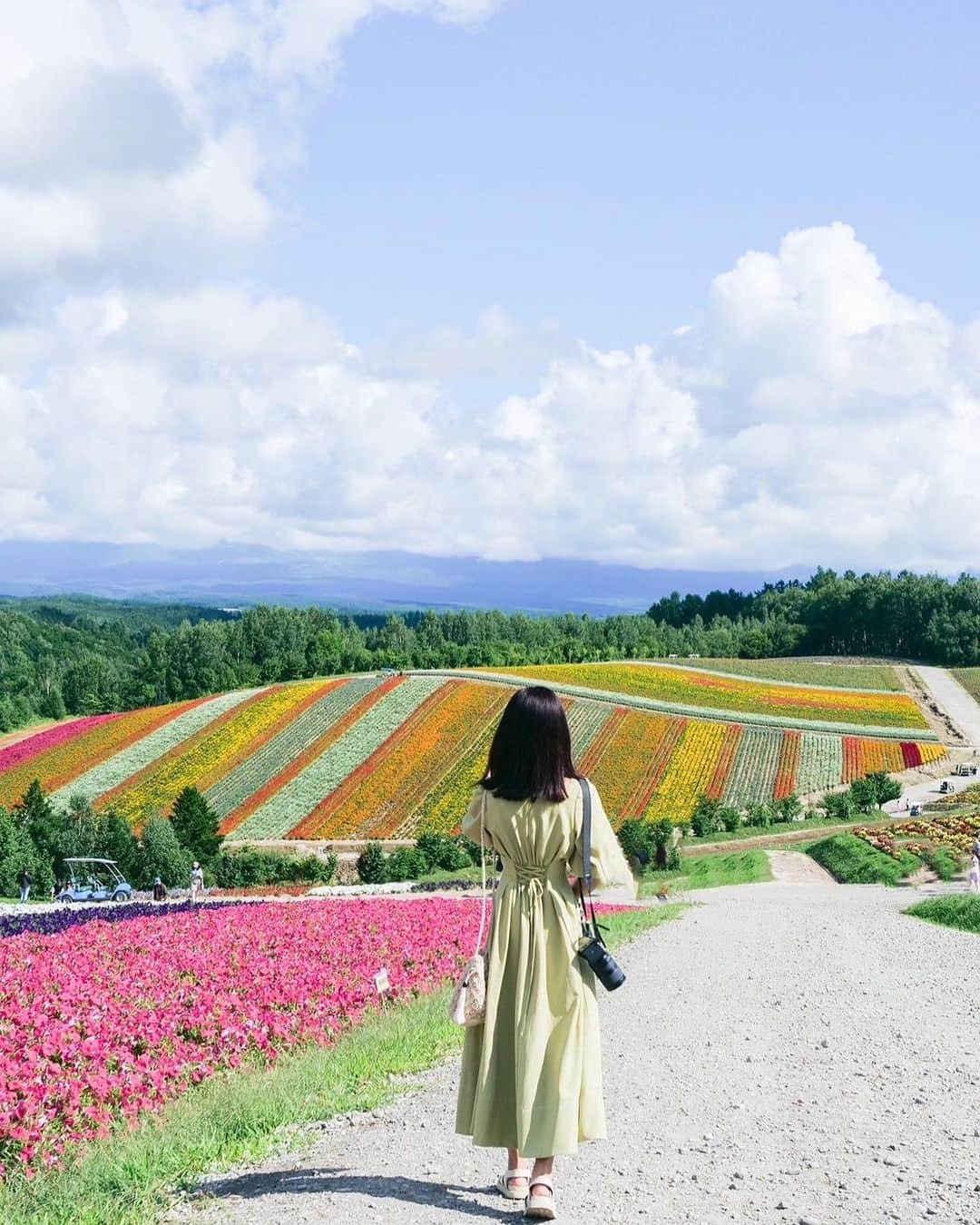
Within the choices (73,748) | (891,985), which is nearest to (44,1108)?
(891,985)

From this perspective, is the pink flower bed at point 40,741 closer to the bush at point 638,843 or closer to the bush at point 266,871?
the bush at point 266,871

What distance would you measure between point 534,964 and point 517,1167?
3.22ft

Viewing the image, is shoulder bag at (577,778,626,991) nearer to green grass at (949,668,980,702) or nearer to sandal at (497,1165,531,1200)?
sandal at (497,1165,531,1200)

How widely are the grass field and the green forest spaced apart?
15.9 m

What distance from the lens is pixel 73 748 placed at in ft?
207

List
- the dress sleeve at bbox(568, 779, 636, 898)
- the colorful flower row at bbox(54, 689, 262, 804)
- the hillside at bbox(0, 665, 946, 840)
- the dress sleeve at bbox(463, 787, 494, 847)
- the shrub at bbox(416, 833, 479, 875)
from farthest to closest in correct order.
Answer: the colorful flower row at bbox(54, 689, 262, 804)
the hillside at bbox(0, 665, 946, 840)
the shrub at bbox(416, 833, 479, 875)
the dress sleeve at bbox(463, 787, 494, 847)
the dress sleeve at bbox(568, 779, 636, 898)

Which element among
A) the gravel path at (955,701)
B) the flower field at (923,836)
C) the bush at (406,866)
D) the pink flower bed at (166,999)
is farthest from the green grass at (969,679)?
the pink flower bed at (166,999)

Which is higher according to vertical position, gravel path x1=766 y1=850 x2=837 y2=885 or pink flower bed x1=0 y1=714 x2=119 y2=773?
gravel path x1=766 y1=850 x2=837 y2=885

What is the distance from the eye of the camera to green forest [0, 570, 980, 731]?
9700 centimetres

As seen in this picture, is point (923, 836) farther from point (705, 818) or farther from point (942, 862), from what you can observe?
point (705, 818)

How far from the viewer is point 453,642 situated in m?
133

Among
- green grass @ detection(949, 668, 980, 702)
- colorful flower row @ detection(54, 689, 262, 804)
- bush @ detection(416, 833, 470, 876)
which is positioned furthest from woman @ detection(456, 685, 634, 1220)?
green grass @ detection(949, 668, 980, 702)

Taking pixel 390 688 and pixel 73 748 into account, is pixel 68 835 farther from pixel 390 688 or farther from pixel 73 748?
pixel 390 688

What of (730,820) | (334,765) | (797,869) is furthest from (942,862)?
(334,765)
